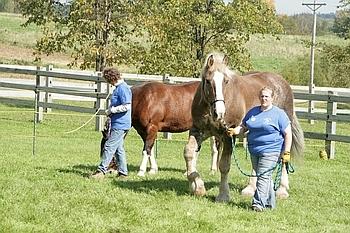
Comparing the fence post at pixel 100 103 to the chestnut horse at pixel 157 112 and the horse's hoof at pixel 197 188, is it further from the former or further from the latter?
the horse's hoof at pixel 197 188

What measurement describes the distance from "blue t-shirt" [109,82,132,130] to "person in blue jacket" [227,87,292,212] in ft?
7.98

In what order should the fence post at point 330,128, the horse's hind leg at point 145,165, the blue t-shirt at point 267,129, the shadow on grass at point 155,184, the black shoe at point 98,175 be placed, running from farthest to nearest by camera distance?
the fence post at point 330,128
the horse's hind leg at point 145,165
the black shoe at point 98,175
the shadow on grass at point 155,184
the blue t-shirt at point 267,129

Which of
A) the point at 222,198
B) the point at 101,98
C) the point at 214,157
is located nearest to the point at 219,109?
the point at 222,198

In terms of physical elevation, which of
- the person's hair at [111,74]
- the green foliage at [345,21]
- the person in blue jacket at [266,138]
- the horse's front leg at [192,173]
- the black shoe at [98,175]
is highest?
the green foliage at [345,21]

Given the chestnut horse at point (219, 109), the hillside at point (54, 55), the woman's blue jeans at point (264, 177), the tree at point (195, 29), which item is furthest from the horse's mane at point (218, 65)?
the hillside at point (54, 55)

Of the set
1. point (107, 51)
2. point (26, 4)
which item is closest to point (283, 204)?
point (107, 51)

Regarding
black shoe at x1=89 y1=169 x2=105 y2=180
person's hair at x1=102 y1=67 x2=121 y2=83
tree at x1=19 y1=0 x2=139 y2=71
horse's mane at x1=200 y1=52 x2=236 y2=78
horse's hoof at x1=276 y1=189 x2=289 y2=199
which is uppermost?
tree at x1=19 y1=0 x2=139 y2=71

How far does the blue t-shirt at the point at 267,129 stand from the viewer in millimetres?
8422

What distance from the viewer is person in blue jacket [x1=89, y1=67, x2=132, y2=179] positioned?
402 inches

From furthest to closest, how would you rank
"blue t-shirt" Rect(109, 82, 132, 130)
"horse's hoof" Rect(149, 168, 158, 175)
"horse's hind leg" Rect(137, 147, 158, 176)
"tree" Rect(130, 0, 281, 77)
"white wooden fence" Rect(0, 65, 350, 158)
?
"tree" Rect(130, 0, 281, 77)
"white wooden fence" Rect(0, 65, 350, 158)
"horse's hoof" Rect(149, 168, 158, 175)
"horse's hind leg" Rect(137, 147, 158, 176)
"blue t-shirt" Rect(109, 82, 132, 130)

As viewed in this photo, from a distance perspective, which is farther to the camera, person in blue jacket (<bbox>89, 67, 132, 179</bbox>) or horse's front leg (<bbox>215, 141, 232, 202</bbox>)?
person in blue jacket (<bbox>89, 67, 132, 179</bbox>)

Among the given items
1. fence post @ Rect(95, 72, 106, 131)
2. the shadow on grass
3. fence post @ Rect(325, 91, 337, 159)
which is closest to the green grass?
the shadow on grass

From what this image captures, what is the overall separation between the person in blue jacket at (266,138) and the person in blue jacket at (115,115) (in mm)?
2443

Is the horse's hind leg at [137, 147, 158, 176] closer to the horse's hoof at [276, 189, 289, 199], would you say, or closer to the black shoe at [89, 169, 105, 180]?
the black shoe at [89, 169, 105, 180]
